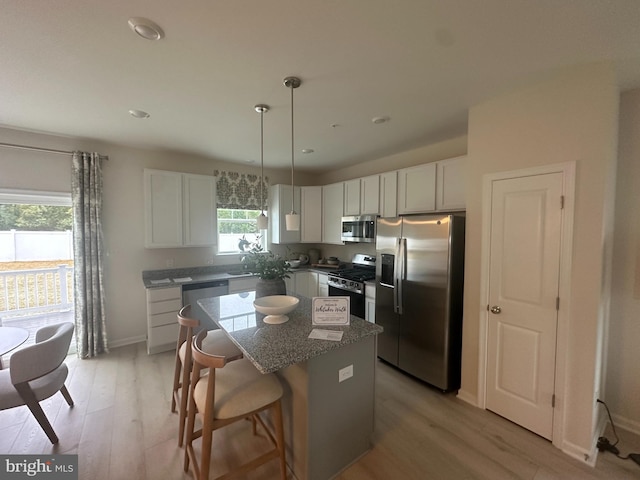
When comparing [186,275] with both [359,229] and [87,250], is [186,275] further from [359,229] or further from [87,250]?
[359,229]

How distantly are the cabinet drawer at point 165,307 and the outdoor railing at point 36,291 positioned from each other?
3.95 ft

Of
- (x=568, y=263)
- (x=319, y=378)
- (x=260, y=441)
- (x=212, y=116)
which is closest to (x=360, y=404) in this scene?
(x=319, y=378)

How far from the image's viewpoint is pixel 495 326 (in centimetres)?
230

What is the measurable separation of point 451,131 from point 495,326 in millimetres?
2100

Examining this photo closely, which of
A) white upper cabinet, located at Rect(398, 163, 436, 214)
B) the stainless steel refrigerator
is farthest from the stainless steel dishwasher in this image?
white upper cabinet, located at Rect(398, 163, 436, 214)

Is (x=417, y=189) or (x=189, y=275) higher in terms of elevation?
(x=417, y=189)

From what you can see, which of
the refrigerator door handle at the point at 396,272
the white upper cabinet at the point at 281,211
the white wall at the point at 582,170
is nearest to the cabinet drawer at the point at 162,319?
the white upper cabinet at the point at 281,211

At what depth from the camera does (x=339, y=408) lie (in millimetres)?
1749

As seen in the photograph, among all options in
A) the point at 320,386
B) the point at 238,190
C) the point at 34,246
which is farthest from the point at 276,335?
the point at 34,246

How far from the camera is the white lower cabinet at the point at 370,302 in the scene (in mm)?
3436

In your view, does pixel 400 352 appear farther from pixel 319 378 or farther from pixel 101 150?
pixel 101 150

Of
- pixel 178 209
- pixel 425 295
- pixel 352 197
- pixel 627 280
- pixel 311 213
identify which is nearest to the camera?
pixel 627 280

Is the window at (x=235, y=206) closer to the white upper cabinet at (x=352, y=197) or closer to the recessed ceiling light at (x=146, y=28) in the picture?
the white upper cabinet at (x=352, y=197)

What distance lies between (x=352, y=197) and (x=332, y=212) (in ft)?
1.74
